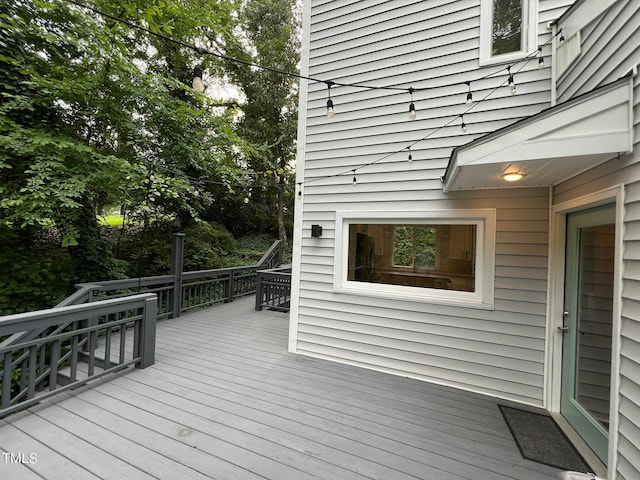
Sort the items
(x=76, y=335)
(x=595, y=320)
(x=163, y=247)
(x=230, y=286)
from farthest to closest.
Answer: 1. (x=163, y=247)
2. (x=230, y=286)
3. (x=76, y=335)
4. (x=595, y=320)

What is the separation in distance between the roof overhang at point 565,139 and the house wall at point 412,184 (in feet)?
3.05

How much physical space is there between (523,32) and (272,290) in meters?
Answer: 5.64

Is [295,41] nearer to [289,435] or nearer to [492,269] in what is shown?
[492,269]

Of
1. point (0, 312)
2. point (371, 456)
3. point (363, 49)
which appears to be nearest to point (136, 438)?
point (371, 456)

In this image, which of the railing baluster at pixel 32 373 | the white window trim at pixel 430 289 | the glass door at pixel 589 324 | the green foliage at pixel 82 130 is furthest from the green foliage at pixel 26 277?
the glass door at pixel 589 324

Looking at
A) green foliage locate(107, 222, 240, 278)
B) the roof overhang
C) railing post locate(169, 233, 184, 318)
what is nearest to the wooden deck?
the roof overhang

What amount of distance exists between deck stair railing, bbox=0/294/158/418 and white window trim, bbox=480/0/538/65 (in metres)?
4.54

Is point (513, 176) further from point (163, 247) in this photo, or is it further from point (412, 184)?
point (163, 247)

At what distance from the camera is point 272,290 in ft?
20.6

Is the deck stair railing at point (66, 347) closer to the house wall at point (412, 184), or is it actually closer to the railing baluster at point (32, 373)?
the railing baluster at point (32, 373)

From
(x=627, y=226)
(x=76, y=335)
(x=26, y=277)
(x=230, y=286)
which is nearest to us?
(x=627, y=226)

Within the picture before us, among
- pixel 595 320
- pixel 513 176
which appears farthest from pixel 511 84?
pixel 595 320

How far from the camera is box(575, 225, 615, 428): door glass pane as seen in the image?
1.98 metres

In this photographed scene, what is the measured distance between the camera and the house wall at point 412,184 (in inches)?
109
